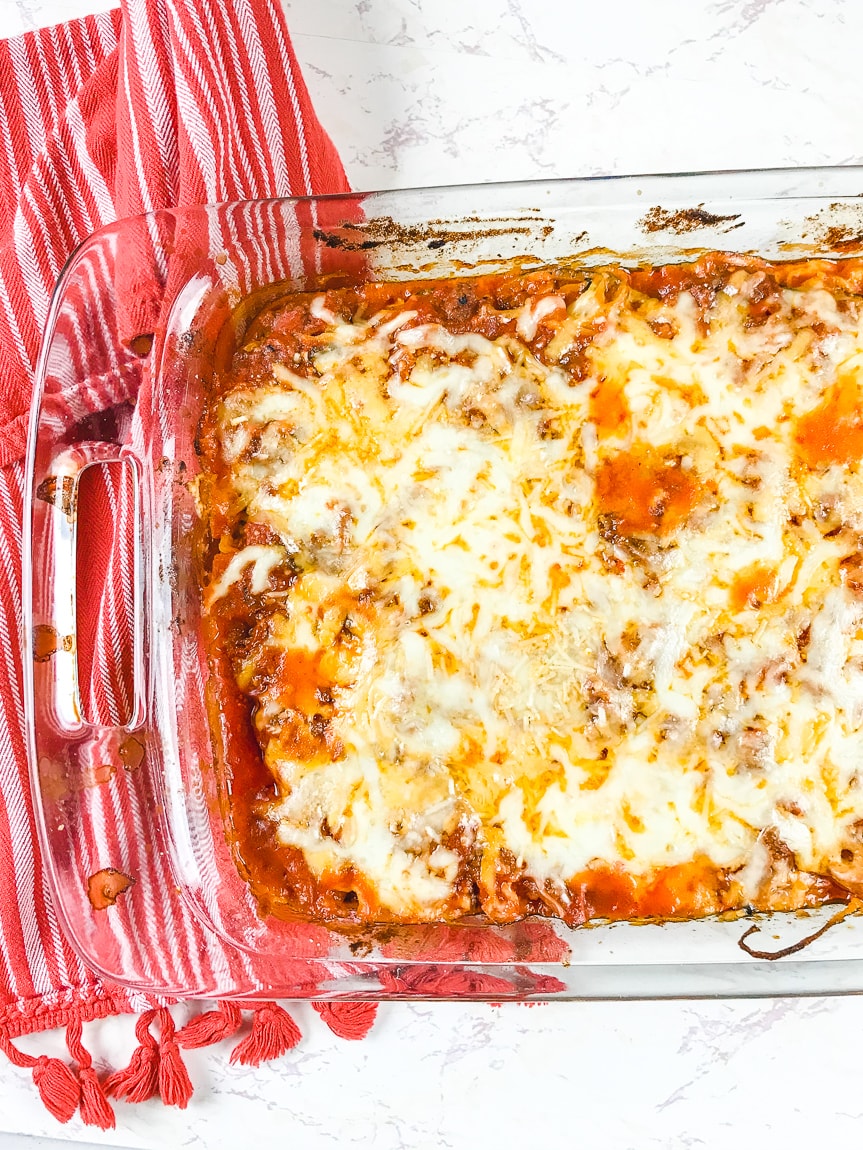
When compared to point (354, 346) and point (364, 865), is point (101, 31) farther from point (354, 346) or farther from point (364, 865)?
point (364, 865)

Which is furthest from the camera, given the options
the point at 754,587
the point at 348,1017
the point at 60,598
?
the point at 348,1017

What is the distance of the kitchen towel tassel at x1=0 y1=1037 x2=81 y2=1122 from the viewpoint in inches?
75.5

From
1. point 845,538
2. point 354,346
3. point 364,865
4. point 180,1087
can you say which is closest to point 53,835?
point 364,865

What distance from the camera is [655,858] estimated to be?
153 centimetres

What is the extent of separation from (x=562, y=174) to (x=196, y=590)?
1.12m

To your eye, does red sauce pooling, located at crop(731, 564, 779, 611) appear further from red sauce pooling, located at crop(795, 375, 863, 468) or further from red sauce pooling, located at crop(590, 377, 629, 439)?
red sauce pooling, located at crop(590, 377, 629, 439)

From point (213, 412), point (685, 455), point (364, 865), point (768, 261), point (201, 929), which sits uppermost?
point (768, 261)

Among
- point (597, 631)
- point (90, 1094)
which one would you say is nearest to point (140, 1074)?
point (90, 1094)

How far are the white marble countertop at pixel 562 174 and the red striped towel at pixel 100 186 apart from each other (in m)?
0.08

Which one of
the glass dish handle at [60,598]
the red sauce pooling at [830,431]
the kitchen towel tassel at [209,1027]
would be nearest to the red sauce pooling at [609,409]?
the red sauce pooling at [830,431]

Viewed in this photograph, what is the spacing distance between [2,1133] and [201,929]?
30.2 inches

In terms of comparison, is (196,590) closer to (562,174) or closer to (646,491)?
(646,491)

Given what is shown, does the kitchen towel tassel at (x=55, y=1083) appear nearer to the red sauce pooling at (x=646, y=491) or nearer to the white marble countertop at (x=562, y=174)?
the white marble countertop at (x=562, y=174)

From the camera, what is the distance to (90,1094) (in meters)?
1.92
